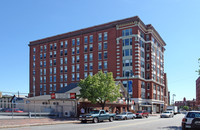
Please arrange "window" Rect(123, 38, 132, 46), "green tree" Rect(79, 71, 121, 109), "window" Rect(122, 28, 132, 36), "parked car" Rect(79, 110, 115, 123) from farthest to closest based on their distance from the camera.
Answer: "window" Rect(122, 28, 132, 36) < "window" Rect(123, 38, 132, 46) < "green tree" Rect(79, 71, 121, 109) < "parked car" Rect(79, 110, 115, 123)

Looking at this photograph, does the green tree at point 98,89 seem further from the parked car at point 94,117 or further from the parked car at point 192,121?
the parked car at point 192,121

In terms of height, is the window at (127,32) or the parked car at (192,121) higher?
the window at (127,32)

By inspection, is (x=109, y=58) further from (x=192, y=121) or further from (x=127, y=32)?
(x=192, y=121)

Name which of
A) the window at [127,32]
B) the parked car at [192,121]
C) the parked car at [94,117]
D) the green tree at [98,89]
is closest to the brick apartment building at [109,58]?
the window at [127,32]

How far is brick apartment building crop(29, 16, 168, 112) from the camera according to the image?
66.3m

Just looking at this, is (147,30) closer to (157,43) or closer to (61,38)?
(157,43)

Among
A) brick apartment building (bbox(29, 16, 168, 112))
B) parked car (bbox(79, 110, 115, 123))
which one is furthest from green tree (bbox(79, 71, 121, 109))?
brick apartment building (bbox(29, 16, 168, 112))

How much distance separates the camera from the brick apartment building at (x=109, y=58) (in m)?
66.3

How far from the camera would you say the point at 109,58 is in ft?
229

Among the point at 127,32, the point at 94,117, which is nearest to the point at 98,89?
the point at 94,117

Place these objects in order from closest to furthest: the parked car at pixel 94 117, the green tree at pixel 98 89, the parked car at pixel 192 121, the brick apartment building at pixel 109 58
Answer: the parked car at pixel 192 121 < the parked car at pixel 94 117 < the green tree at pixel 98 89 < the brick apartment building at pixel 109 58

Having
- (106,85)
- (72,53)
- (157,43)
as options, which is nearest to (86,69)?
(72,53)

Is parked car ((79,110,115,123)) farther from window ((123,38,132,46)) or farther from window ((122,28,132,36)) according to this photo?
window ((122,28,132,36))

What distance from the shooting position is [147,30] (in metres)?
72.7
